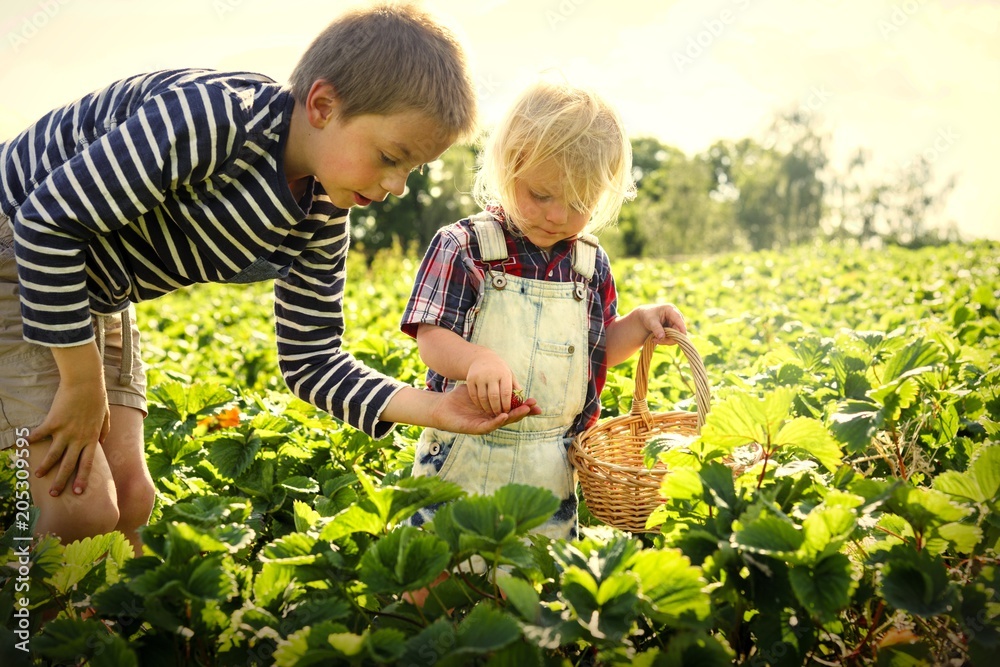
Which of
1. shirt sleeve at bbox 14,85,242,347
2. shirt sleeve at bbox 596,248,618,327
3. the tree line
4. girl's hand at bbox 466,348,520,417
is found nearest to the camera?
shirt sleeve at bbox 14,85,242,347

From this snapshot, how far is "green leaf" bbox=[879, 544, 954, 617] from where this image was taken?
44.3 inches

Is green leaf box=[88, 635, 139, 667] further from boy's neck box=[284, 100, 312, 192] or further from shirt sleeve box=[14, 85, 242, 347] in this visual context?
boy's neck box=[284, 100, 312, 192]

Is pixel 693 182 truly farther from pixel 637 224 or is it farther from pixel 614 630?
pixel 614 630

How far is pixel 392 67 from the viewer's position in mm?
1849

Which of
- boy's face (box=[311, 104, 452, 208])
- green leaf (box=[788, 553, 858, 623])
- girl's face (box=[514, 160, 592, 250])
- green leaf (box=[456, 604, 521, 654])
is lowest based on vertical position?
green leaf (box=[456, 604, 521, 654])

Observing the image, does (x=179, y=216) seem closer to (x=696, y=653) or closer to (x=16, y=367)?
(x=16, y=367)

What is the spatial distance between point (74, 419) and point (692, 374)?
4.94 ft

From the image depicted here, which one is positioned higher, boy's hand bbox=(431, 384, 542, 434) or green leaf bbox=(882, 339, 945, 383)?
green leaf bbox=(882, 339, 945, 383)

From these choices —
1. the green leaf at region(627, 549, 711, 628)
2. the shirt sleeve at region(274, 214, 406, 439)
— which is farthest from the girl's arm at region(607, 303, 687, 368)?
the green leaf at region(627, 549, 711, 628)

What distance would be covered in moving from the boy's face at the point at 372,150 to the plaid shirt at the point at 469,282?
12.0 inches

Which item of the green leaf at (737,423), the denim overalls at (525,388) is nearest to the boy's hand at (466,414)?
the denim overalls at (525,388)

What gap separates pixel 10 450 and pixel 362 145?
118cm

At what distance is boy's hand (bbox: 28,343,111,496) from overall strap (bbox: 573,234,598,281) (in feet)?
4.19

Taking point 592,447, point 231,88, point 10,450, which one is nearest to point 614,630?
point 592,447
